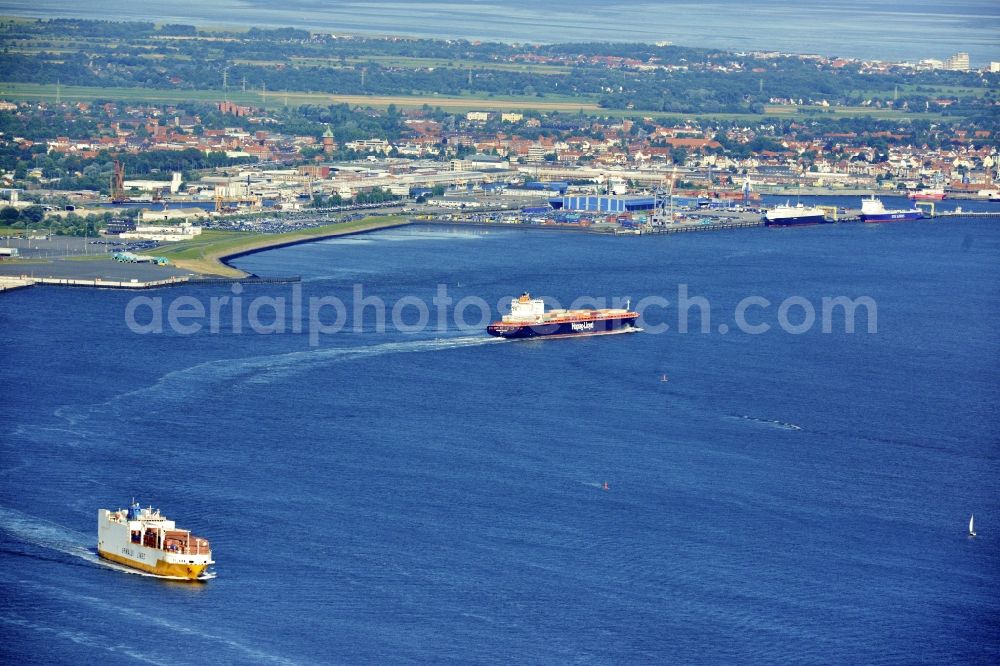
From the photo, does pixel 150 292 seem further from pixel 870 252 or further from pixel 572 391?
pixel 870 252

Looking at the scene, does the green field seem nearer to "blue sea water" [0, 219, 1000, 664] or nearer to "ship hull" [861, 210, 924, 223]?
"ship hull" [861, 210, 924, 223]

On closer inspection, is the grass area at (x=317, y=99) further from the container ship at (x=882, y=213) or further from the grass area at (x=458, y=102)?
the container ship at (x=882, y=213)

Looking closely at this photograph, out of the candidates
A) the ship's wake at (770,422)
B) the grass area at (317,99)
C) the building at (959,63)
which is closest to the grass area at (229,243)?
the ship's wake at (770,422)

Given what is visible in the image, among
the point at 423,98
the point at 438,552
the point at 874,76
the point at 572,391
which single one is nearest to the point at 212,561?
the point at 438,552

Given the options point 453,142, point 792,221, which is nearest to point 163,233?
point 792,221

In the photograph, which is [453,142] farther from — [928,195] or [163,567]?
[163,567]

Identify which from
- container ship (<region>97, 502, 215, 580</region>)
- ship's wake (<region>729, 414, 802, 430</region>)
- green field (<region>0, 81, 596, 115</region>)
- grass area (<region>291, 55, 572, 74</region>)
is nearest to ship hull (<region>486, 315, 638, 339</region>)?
ship's wake (<region>729, 414, 802, 430</region>)
